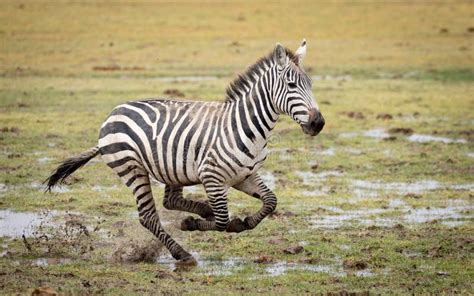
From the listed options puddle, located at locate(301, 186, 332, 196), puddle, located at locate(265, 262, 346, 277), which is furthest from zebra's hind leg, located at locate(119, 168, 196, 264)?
puddle, located at locate(301, 186, 332, 196)

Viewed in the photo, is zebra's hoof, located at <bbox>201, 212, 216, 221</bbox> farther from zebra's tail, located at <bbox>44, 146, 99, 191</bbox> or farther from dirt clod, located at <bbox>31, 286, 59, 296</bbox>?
dirt clod, located at <bbox>31, 286, 59, 296</bbox>

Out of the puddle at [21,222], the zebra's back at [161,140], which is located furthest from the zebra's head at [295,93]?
the puddle at [21,222]

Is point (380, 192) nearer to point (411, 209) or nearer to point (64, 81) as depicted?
point (411, 209)

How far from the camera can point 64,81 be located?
23.8 m

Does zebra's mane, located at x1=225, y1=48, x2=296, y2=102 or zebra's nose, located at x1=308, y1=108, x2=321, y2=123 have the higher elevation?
zebra's mane, located at x1=225, y1=48, x2=296, y2=102

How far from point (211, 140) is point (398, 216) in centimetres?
325

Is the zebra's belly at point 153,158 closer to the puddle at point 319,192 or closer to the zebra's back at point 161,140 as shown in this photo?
the zebra's back at point 161,140

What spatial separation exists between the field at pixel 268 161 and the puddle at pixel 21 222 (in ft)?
0.11

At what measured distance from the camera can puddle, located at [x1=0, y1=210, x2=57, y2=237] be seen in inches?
404

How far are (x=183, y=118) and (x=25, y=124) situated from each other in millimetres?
8897

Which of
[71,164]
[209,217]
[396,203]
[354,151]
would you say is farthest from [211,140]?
[354,151]

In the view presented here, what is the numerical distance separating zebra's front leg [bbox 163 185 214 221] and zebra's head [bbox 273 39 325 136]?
4.26 ft

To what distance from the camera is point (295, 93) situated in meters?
8.81

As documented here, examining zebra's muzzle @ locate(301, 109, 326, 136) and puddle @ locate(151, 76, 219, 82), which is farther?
puddle @ locate(151, 76, 219, 82)
